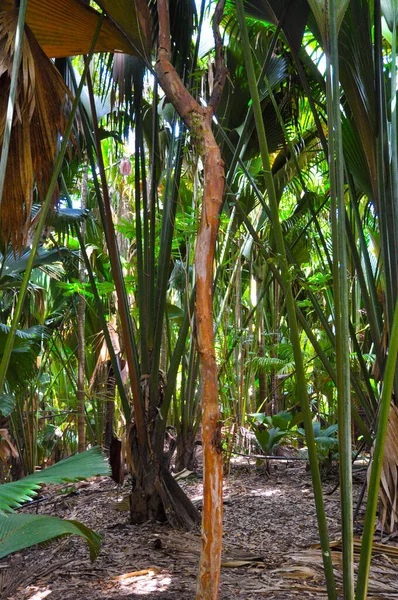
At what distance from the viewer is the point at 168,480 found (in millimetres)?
3822

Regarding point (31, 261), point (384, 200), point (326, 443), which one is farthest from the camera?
point (326, 443)

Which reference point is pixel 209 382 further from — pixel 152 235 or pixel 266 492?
pixel 266 492

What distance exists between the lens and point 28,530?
1582 mm

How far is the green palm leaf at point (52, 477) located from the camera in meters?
1.59

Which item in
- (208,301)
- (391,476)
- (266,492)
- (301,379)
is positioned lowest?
(266,492)

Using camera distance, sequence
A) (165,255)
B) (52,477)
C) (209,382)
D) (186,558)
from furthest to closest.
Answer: (165,255) → (186,558) → (209,382) → (52,477)

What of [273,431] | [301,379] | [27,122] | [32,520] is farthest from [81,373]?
[32,520]

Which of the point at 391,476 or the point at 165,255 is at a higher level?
the point at 165,255

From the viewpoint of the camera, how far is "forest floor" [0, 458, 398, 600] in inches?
104

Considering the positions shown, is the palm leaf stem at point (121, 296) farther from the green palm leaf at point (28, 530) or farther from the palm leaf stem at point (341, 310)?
the green palm leaf at point (28, 530)

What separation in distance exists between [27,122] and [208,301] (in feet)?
4.81

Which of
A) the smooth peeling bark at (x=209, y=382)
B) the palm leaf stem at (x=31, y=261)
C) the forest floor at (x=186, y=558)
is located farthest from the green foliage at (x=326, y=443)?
the palm leaf stem at (x=31, y=261)

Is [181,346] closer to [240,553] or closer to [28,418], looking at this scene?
[240,553]

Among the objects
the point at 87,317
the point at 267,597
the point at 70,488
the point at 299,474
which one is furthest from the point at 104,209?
the point at 87,317
